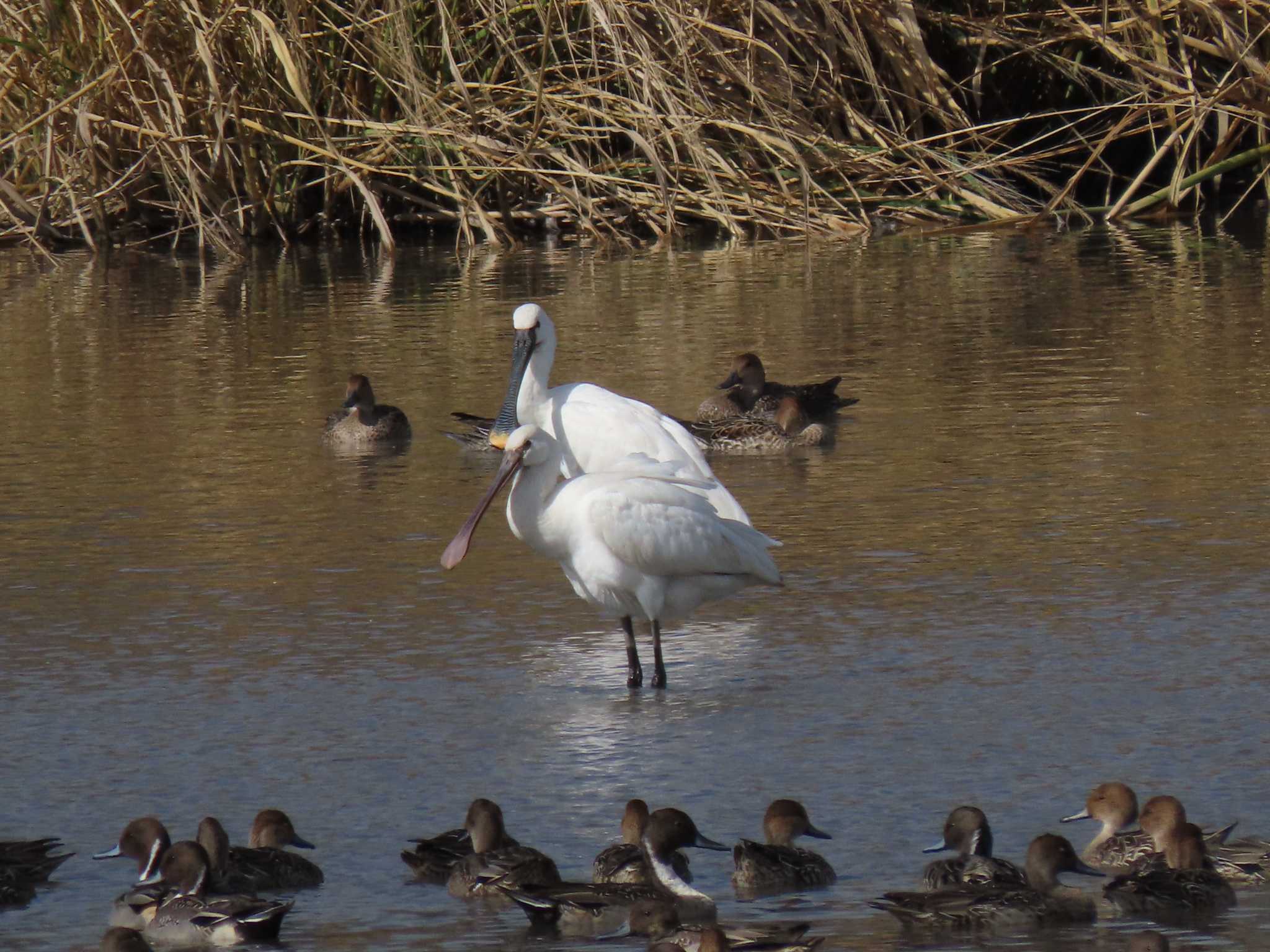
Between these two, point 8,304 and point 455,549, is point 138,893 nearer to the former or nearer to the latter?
point 455,549

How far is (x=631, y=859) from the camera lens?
5.66m

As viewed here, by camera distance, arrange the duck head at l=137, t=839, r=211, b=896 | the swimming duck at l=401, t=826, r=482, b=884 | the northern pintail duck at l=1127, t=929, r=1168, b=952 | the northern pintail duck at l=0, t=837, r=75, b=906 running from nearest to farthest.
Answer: the northern pintail duck at l=1127, t=929, r=1168, b=952 → the duck head at l=137, t=839, r=211, b=896 → the northern pintail duck at l=0, t=837, r=75, b=906 → the swimming duck at l=401, t=826, r=482, b=884

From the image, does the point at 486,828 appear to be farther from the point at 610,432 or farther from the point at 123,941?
the point at 610,432

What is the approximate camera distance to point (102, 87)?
20.9m

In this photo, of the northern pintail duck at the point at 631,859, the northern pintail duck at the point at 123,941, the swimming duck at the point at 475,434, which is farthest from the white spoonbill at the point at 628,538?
the swimming duck at the point at 475,434

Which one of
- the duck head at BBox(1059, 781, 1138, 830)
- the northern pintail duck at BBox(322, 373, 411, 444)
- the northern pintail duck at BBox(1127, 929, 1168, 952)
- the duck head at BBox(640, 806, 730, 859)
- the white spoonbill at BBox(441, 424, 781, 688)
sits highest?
the northern pintail duck at BBox(322, 373, 411, 444)

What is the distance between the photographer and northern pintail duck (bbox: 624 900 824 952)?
16.3ft

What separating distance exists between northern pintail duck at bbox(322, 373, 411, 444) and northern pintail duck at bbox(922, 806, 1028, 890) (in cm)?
679

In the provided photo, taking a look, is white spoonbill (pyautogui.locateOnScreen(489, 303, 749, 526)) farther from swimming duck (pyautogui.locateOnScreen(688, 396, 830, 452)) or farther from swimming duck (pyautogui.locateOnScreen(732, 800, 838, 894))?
swimming duck (pyautogui.locateOnScreen(732, 800, 838, 894))

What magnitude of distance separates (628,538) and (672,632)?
1061 mm

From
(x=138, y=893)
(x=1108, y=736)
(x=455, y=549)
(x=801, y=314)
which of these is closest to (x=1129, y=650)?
(x=1108, y=736)

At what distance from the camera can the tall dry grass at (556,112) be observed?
20.9 metres

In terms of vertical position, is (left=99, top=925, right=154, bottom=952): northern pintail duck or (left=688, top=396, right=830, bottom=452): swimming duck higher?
(left=688, top=396, right=830, bottom=452): swimming duck

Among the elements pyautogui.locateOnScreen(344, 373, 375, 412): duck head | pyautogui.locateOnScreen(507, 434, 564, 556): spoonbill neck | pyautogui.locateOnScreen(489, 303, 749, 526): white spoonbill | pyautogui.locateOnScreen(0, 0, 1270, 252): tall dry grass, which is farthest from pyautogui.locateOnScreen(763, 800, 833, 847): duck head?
pyautogui.locateOnScreen(0, 0, 1270, 252): tall dry grass
